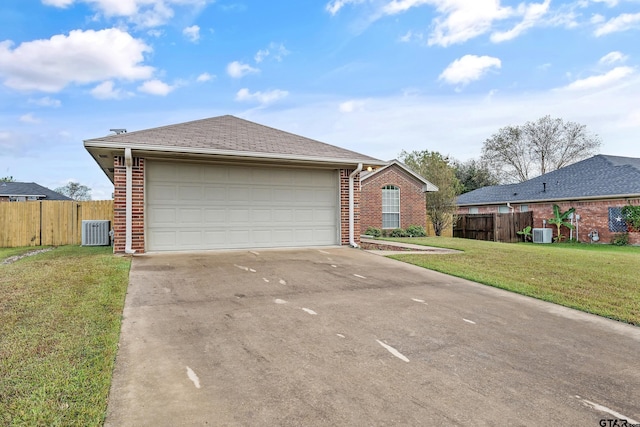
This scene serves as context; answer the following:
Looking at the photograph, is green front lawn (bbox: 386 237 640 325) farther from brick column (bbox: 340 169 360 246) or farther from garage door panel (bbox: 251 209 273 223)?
garage door panel (bbox: 251 209 273 223)

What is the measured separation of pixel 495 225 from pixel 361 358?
19.4m

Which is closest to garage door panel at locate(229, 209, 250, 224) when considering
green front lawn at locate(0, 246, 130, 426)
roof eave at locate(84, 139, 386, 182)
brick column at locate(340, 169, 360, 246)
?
roof eave at locate(84, 139, 386, 182)

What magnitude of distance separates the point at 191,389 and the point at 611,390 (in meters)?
3.15

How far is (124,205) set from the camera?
28.5ft

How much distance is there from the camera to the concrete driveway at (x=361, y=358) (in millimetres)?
2373

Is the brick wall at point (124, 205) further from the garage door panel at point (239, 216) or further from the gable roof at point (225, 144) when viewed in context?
the garage door panel at point (239, 216)

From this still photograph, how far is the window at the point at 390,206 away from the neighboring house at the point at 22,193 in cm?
2772

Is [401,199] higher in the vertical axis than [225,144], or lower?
lower

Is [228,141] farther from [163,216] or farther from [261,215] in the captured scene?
[163,216]

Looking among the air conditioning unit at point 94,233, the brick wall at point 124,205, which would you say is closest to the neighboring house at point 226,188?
the brick wall at point 124,205

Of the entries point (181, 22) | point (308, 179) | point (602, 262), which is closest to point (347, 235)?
point (308, 179)

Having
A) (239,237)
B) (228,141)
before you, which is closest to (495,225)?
(239,237)

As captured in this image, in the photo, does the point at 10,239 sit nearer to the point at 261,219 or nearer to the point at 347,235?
the point at 261,219

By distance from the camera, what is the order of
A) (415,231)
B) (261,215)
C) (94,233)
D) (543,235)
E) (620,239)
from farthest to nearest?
(543,235)
(415,231)
(620,239)
(94,233)
(261,215)
